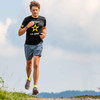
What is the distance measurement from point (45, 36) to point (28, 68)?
1539 mm

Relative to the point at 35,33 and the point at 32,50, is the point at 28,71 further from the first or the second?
the point at 35,33

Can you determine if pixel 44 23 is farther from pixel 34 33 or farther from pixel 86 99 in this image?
pixel 86 99

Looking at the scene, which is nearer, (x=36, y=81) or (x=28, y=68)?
(x=36, y=81)

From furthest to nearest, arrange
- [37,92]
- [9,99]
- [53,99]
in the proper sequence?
1. [53,99]
2. [37,92]
3. [9,99]

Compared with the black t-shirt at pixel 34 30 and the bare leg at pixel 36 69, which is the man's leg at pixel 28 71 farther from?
the black t-shirt at pixel 34 30

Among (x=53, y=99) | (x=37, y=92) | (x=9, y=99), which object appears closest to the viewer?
(x=9, y=99)

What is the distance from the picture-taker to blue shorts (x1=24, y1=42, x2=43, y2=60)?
34.0ft

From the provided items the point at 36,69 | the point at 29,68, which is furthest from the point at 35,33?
the point at 29,68

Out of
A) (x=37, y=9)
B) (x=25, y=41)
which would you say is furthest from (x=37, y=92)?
(x=37, y=9)

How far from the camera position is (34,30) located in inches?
408

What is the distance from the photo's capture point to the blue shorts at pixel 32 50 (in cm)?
1035

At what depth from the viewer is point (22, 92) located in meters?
11.2

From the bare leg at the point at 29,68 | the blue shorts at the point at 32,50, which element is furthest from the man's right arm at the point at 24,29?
the bare leg at the point at 29,68

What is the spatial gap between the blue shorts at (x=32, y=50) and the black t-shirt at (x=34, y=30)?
0.15m
